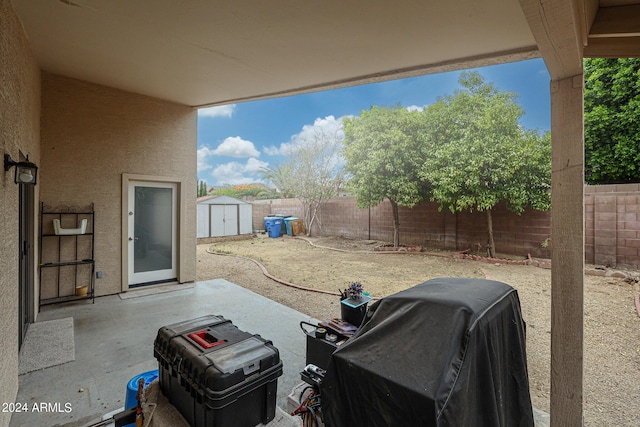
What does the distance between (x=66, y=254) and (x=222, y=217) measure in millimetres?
8620

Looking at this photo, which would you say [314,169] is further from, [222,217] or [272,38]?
[272,38]

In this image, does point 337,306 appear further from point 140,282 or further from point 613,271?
point 613,271

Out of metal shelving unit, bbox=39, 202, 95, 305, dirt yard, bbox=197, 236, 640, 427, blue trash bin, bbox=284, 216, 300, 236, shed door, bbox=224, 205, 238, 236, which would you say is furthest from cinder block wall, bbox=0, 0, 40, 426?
A: blue trash bin, bbox=284, 216, 300, 236

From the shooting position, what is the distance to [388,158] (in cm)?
945

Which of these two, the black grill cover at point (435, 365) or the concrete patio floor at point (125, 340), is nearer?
the black grill cover at point (435, 365)

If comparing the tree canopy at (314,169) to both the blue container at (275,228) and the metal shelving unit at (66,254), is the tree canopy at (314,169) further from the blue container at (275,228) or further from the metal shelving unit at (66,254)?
the metal shelving unit at (66,254)

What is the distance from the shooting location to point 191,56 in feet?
11.2

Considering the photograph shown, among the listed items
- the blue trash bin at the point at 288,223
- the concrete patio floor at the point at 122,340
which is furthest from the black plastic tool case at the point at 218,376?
the blue trash bin at the point at 288,223

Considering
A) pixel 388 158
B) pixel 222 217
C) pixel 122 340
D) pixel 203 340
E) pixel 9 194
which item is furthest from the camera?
pixel 222 217

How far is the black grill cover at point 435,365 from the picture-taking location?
1.02 meters

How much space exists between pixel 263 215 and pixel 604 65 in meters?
14.8

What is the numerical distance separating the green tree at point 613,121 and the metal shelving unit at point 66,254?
13055 mm

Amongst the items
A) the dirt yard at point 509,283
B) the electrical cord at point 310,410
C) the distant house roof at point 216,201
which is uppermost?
the distant house roof at point 216,201

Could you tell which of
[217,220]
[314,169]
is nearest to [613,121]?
[314,169]
